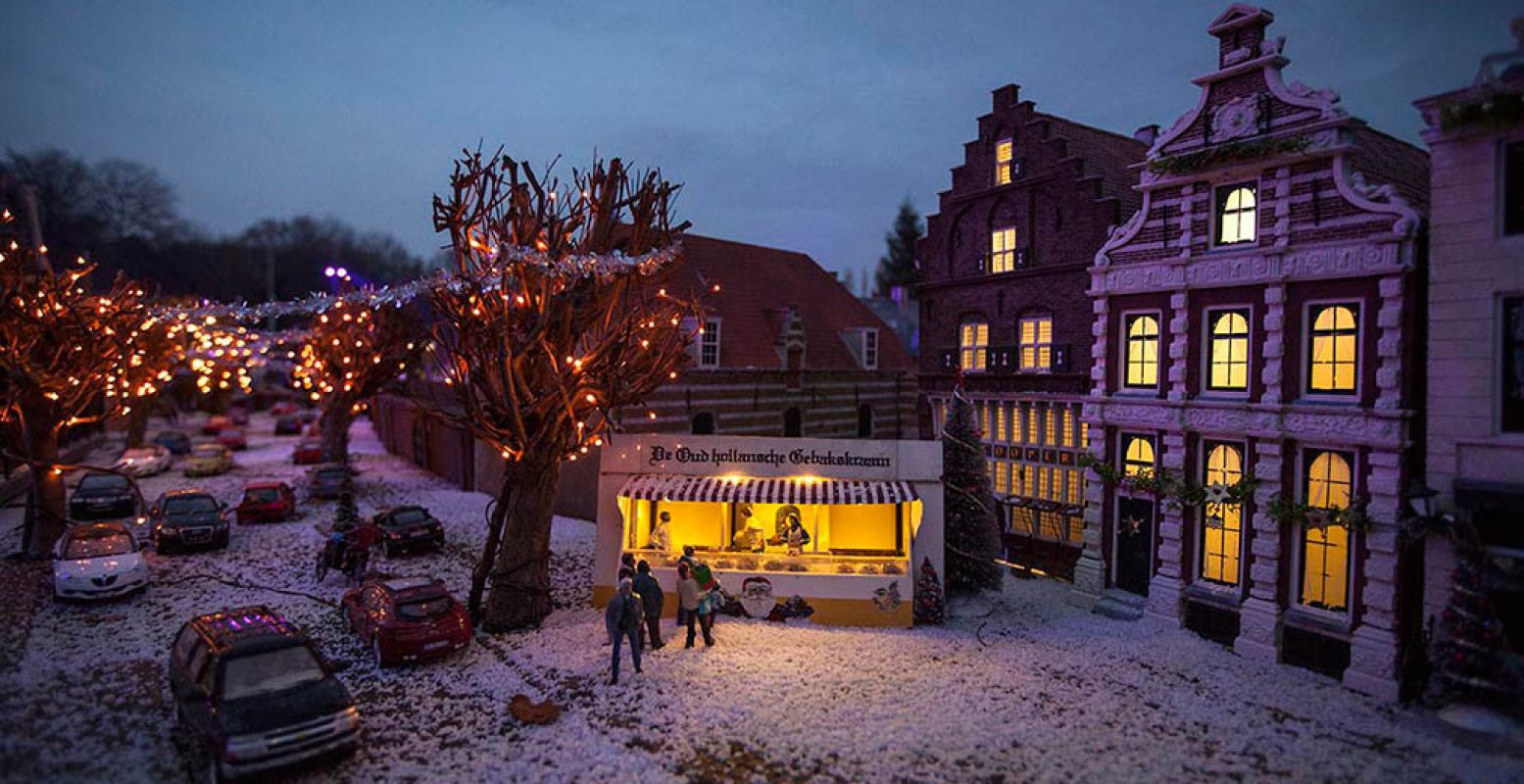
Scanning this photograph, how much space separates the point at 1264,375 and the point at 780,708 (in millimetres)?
12456

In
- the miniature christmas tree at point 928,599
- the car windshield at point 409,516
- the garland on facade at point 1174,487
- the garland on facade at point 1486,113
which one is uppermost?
the garland on facade at point 1486,113

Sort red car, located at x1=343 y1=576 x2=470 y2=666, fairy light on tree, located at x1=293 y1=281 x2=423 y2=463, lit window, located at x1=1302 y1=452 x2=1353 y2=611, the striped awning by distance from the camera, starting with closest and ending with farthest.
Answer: red car, located at x1=343 y1=576 x2=470 y2=666
lit window, located at x1=1302 y1=452 x2=1353 y2=611
the striped awning
fairy light on tree, located at x1=293 y1=281 x2=423 y2=463

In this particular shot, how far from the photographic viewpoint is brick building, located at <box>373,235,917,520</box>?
31.2 meters

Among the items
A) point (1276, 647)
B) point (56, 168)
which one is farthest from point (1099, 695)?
point (56, 168)

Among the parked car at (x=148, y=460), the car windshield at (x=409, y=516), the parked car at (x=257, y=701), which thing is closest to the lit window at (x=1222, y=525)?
the parked car at (x=257, y=701)

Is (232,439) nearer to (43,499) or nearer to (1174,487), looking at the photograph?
(43,499)

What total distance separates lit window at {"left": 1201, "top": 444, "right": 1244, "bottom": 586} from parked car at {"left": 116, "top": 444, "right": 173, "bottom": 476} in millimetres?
40933

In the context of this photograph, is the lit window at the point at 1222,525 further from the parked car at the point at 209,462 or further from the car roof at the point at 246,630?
the parked car at the point at 209,462

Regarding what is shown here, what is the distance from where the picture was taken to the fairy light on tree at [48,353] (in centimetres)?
2008

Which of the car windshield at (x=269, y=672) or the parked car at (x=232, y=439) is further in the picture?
the parked car at (x=232, y=439)

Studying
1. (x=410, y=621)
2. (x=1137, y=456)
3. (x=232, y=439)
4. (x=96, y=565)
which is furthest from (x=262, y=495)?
(x=1137, y=456)

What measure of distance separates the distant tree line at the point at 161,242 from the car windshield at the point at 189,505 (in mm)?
22285

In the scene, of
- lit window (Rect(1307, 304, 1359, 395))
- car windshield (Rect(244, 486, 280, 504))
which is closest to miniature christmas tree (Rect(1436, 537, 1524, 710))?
lit window (Rect(1307, 304, 1359, 395))

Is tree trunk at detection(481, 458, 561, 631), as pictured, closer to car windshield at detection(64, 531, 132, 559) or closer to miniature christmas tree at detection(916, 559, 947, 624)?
miniature christmas tree at detection(916, 559, 947, 624)
